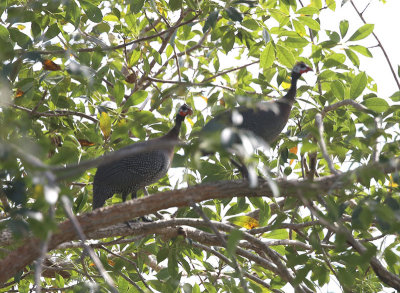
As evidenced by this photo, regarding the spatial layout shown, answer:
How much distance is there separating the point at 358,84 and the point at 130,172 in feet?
5.62

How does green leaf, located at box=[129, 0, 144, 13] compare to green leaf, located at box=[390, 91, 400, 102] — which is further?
green leaf, located at box=[129, 0, 144, 13]

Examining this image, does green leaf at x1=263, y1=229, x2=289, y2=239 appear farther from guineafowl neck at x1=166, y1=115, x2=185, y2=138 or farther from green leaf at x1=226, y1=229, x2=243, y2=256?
green leaf at x1=226, y1=229, x2=243, y2=256

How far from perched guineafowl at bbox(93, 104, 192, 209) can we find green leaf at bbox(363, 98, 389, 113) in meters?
1.42

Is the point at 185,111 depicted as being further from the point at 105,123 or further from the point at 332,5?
the point at 332,5

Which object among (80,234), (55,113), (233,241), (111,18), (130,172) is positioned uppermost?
(80,234)

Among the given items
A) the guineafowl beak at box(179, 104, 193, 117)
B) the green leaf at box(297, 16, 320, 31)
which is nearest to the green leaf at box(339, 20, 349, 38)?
the green leaf at box(297, 16, 320, 31)

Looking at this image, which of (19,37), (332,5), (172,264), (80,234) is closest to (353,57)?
(332,5)

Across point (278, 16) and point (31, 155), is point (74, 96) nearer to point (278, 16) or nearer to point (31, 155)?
point (278, 16)

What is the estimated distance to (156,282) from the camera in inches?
148

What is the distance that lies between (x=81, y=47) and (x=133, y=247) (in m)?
1.46

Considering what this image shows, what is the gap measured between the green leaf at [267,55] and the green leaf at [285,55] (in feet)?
0.15

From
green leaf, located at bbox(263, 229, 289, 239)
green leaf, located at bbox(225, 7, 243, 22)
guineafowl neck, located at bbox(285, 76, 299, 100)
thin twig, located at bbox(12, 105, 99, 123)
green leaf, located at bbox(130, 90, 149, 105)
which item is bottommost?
green leaf, located at bbox(263, 229, 289, 239)

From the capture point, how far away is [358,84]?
362 cm

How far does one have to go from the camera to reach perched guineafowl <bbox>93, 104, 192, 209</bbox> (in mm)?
4141
